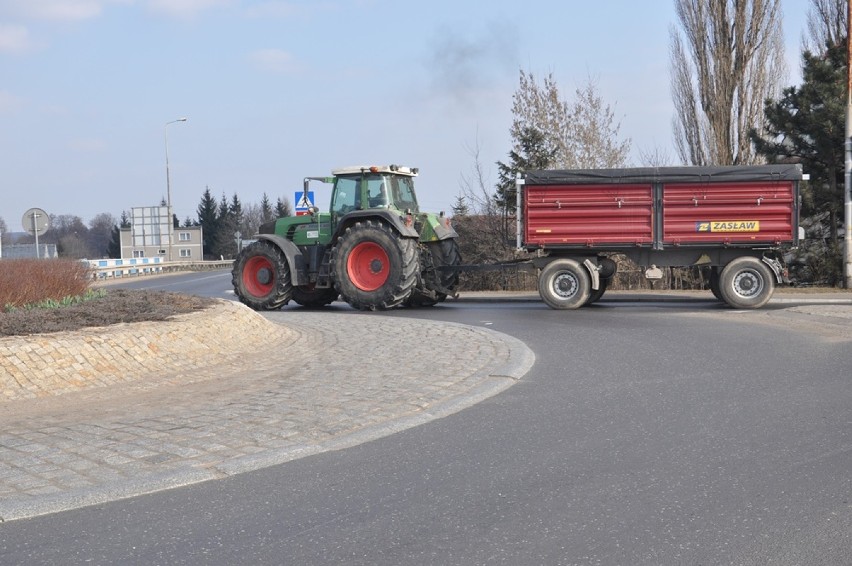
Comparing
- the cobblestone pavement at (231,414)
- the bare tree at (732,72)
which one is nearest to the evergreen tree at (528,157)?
the bare tree at (732,72)

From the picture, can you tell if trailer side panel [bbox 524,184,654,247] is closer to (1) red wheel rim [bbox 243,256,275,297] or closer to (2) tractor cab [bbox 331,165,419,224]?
(2) tractor cab [bbox 331,165,419,224]

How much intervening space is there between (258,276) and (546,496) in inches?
570

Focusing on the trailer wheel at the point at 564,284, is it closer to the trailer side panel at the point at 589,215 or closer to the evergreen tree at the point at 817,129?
the trailer side panel at the point at 589,215

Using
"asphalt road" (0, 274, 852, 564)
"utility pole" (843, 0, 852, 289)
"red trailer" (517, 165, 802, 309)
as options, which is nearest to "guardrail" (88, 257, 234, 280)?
"red trailer" (517, 165, 802, 309)

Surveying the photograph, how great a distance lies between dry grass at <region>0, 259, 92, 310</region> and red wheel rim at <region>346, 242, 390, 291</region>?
5490 millimetres

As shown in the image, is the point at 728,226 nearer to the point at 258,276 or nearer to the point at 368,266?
the point at 368,266

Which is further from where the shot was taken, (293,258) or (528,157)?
(528,157)

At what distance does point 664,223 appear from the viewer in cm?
1722

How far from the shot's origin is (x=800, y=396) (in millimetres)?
8133

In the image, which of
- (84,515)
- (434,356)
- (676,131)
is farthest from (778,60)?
(84,515)

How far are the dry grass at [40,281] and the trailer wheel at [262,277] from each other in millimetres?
5180

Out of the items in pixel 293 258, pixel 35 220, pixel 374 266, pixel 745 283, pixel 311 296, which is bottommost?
pixel 311 296

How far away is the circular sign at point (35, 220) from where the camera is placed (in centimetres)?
2003

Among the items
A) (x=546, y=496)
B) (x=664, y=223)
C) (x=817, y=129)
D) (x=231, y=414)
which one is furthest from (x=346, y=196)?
(x=546, y=496)
